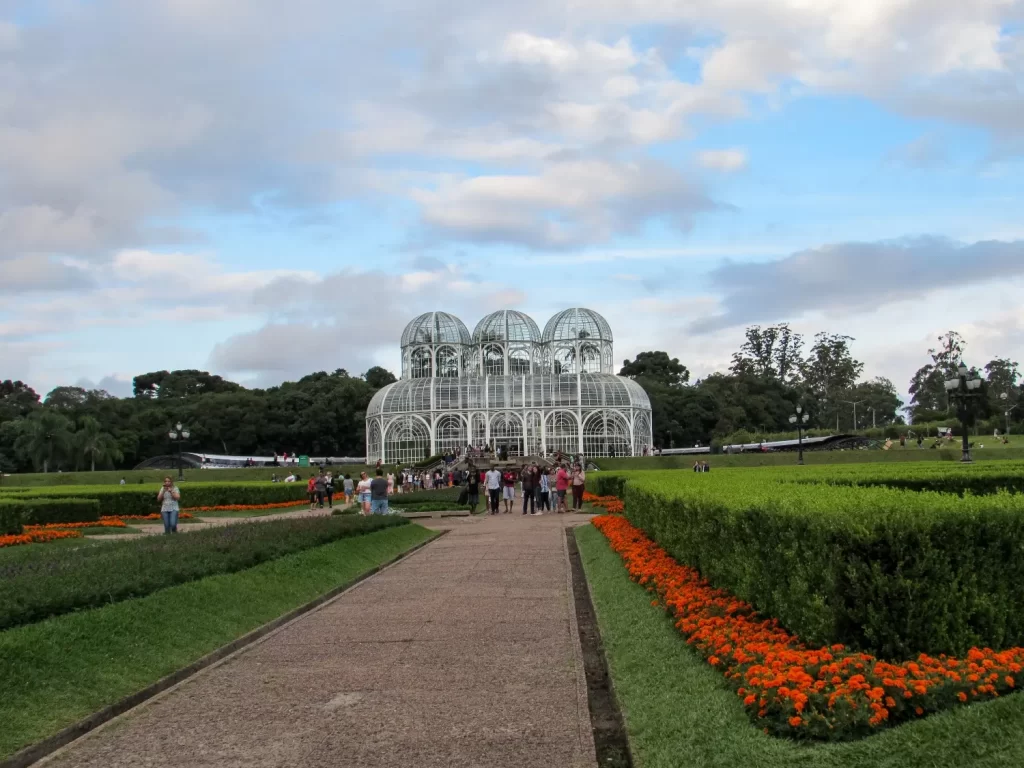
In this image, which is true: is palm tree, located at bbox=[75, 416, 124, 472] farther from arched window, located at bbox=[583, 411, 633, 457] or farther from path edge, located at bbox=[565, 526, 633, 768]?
path edge, located at bbox=[565, 526, 633, 768]

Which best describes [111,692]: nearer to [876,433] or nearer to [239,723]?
[239,723]

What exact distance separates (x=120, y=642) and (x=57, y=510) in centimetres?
1920

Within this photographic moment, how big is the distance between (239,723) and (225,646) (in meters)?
2.50

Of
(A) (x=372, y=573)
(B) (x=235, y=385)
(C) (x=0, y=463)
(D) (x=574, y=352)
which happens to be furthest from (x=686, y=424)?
(A) (x=372, y=573)

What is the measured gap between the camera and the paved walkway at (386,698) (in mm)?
6160

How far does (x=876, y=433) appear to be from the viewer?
72.3 metres

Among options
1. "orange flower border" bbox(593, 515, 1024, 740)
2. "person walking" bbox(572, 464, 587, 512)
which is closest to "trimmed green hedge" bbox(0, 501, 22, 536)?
"person walking" bbox(572, 464, 587, 512)

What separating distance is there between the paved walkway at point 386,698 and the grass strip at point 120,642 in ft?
1.06

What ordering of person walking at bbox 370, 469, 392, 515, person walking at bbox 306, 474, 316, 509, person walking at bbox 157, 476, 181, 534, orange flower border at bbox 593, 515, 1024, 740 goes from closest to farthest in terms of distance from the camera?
orange flower border at bbox 593, 515, 1024, 740 < person walking at bbox 157, 476, 181, 534 < person walking at bbox 370, 469, 392, 515 < person walking at bbox 306, 474, 316, 509

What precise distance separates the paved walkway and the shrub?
16.2m

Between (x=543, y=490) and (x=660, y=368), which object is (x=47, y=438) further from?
(x=660, y=368)

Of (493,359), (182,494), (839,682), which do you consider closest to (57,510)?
(182,494)

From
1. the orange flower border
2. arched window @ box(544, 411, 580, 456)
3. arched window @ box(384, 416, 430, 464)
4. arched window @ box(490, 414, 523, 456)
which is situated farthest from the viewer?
arched window @ box(384, 416, 430, 464)

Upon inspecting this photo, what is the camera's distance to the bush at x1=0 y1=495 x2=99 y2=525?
981 inches
